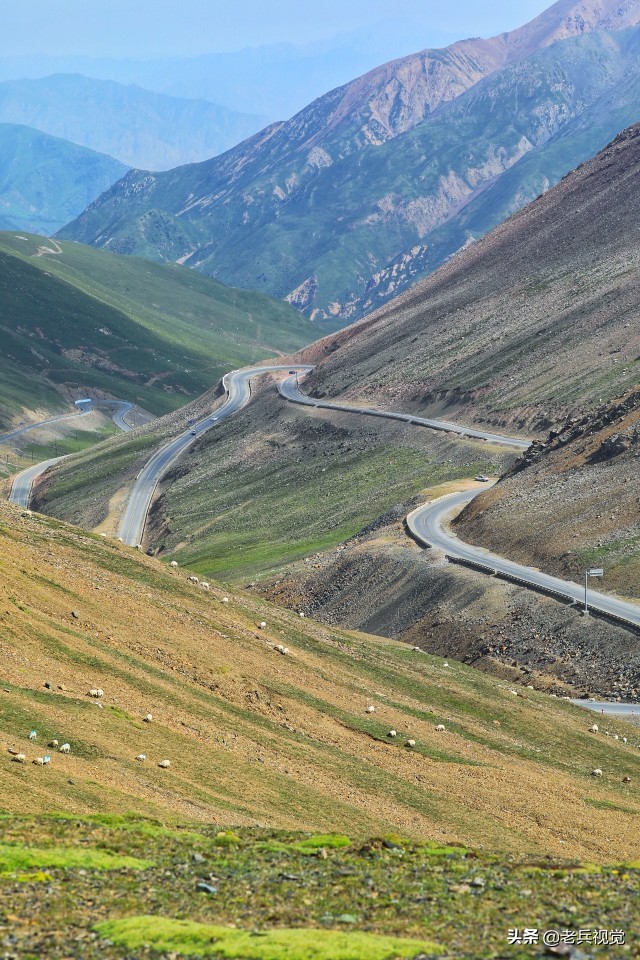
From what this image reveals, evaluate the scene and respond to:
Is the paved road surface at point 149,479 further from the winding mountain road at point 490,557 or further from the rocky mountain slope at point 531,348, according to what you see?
the winding mountain road at point 490,557

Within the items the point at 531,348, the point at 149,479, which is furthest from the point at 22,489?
the point at 531,348

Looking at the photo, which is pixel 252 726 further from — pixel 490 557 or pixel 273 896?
pixel 490 557

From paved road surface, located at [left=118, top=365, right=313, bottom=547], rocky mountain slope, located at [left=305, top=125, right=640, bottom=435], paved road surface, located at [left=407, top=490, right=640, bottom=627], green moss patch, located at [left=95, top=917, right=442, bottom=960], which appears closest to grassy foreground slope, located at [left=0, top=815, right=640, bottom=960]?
green moss patch, located at [left=95, top=917, right=442, bottom=960]

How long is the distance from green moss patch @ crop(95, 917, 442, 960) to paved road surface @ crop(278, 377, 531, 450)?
11292 centimetres

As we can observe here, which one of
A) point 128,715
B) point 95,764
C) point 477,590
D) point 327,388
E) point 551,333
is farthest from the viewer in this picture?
point 327,388

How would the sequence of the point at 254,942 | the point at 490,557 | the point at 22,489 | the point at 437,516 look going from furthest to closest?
the point at 22,489 < the point at 437,516 < the point at 490,557 < the point at 254,942

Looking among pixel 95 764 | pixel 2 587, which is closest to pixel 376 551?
pixel 2 587

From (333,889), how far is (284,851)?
12.2 ft

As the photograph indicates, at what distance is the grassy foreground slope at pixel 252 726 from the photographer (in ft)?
121

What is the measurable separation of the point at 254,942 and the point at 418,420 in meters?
136

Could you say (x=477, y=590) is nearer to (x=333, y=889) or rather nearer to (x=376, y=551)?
(x=376, y=551)

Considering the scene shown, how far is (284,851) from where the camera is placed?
29.6 m

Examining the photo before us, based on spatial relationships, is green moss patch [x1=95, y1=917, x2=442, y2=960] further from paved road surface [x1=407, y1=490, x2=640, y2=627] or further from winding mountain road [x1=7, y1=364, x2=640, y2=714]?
paved road surface [x1=407, y1=490, x2=640, y2=627]

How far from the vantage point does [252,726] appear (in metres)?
44.9
